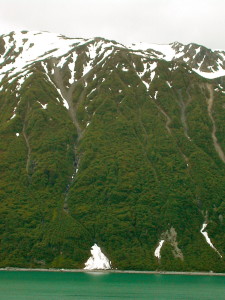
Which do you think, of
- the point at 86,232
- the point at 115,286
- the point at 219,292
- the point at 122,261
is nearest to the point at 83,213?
the point at 86,232

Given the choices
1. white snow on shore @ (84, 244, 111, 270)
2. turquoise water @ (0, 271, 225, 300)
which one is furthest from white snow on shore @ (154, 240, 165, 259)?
turquoise water @ (0, 271, 225, 300)

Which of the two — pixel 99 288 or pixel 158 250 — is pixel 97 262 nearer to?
pixel 158 250

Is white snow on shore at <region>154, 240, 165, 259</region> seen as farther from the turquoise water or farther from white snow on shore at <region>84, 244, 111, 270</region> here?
the turquoise water

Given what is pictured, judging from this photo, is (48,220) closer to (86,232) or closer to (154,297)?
(86,232)

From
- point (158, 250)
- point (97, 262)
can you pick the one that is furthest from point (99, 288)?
point (158, 250)

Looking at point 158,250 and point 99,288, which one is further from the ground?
point 158,250

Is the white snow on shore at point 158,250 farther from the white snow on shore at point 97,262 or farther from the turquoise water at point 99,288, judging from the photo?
the turquoise water at point 99,288
